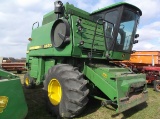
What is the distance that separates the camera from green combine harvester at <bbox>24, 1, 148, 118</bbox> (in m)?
4.65

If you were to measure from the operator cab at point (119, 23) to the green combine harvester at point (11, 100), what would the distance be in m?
3.43

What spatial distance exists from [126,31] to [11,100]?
170 inches

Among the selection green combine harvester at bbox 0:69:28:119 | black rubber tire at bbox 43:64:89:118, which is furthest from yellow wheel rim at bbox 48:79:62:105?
green combine harvester at bbox 0:69:28:119

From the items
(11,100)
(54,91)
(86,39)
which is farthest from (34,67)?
(11,100)

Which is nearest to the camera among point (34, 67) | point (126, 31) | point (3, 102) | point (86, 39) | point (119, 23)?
point (3, 102)

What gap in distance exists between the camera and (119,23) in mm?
5844

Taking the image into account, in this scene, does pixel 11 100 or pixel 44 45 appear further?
pixel 44 45

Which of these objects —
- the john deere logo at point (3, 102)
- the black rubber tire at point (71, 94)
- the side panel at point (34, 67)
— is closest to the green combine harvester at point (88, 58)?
the black rubber tire at point (71, 94)

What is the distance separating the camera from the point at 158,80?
8.58m

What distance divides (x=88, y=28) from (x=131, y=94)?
2154 mm

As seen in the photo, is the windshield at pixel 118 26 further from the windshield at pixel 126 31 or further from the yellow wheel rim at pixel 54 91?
the yellow wheel rim at pixel 54 91

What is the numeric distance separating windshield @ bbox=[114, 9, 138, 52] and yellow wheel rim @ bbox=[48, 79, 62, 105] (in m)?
2.09

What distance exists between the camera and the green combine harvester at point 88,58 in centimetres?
465

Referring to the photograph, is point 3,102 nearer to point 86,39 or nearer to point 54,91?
point 54,91
